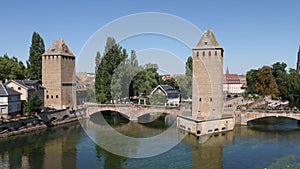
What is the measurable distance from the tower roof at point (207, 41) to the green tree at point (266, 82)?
27.1 m

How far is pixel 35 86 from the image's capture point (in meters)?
34.6

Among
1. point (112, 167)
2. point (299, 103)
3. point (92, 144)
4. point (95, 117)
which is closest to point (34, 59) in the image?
point (95, 117)

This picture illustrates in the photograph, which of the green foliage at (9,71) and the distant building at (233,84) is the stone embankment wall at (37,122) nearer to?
the green foliage at (9,71)

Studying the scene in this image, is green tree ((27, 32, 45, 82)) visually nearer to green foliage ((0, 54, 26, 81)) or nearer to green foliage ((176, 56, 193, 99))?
green foliage ((0, 54, 26, 81))

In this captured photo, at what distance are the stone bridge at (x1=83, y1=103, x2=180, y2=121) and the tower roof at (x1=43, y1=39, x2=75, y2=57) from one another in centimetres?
754

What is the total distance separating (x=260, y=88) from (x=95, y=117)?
30.5 m

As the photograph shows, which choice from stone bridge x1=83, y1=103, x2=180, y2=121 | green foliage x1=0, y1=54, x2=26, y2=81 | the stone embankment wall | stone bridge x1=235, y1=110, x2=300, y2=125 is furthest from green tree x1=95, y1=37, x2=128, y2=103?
stone bridge x1=235, y1=110, x2=300, y2=125

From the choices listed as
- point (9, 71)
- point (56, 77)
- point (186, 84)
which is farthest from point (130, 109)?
point (9, 71)

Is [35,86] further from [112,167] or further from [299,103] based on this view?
[299,103]

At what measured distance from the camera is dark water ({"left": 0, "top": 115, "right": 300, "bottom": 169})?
18.1 meters

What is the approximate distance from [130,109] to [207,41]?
40.3ft

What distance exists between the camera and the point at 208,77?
2762cm

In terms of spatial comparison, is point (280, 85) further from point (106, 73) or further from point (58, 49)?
point (58, 49)

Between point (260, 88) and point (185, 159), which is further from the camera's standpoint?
point (260, 88)
